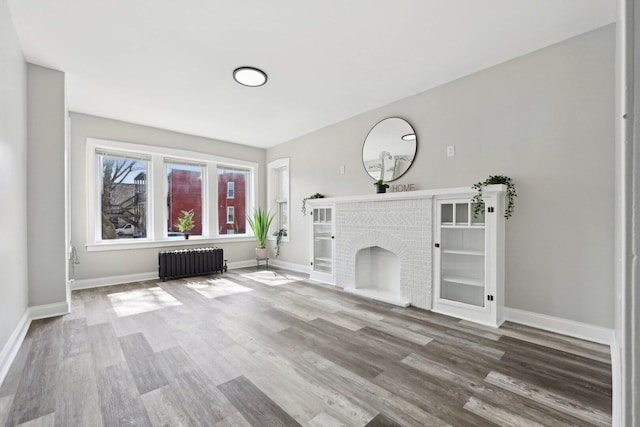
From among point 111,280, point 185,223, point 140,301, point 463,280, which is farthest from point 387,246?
point 111,280

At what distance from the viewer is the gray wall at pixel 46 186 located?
3.02 metres

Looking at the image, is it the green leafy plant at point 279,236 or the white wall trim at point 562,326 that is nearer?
the white wall trim at point 562,326

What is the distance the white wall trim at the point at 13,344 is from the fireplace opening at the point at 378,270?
137 inches

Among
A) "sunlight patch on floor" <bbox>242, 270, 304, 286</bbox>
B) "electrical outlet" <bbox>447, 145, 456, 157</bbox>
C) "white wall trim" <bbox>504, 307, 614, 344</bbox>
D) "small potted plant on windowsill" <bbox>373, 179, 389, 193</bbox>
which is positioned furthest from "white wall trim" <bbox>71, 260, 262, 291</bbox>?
"white wall trim" <bbox>504, 307, 614, 344</bbox>

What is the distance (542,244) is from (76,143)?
6239mm

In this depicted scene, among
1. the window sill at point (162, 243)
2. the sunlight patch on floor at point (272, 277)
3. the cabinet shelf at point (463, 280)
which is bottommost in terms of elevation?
the sunlight patch on floor at point (272, 277)

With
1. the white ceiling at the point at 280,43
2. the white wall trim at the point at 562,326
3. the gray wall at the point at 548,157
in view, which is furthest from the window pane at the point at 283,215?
the white wall trim at the point at 562,326

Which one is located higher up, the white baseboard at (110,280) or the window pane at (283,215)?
the window pane at (283,215)

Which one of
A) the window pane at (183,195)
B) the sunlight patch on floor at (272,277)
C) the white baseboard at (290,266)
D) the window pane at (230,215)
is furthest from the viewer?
the window pane at (230,215)

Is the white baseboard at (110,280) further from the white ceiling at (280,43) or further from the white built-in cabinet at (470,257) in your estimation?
the white built-in cabinet at (470,257)

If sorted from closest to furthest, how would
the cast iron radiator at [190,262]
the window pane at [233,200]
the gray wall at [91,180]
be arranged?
the gray wall at [91,180] < the cast iron radiator at [190,262] < the window pane at [233,200]

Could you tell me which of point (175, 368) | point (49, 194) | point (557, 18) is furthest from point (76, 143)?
point (557, 18)

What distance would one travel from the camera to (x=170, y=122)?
4.71 m

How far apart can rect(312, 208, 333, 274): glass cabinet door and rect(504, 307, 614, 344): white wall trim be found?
2.57 m
